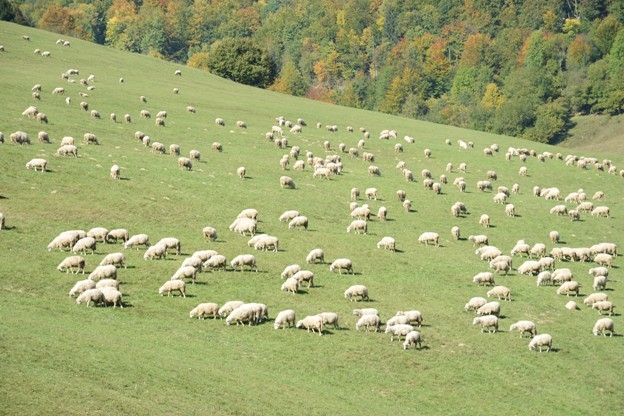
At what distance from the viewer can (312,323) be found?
3800 centimetres

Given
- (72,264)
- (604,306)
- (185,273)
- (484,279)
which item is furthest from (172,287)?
(604,306)

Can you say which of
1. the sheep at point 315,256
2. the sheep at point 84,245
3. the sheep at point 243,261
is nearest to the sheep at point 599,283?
the sheep at point 315,256

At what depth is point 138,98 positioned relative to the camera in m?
84.2

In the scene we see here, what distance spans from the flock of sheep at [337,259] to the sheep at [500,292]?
4cm

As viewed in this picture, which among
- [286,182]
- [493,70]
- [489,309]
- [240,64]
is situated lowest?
[489,309]

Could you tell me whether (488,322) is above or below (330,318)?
above

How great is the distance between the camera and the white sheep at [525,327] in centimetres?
4053

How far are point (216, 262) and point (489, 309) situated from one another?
469 inches

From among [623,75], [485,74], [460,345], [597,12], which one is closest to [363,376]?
[460,345]

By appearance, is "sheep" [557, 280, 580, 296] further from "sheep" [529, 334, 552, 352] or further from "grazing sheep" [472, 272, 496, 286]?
"sheep" [529, 334, 552, 352]

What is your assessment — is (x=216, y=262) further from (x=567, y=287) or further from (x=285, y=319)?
(x=567, y=287)

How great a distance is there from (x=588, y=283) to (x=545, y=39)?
13544 cm

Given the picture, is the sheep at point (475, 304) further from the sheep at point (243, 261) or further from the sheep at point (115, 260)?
the sheep at point (115, 260)

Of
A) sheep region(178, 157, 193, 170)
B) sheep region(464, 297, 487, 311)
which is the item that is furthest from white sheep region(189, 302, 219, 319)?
sheep region(178, 157, 193, 170)
